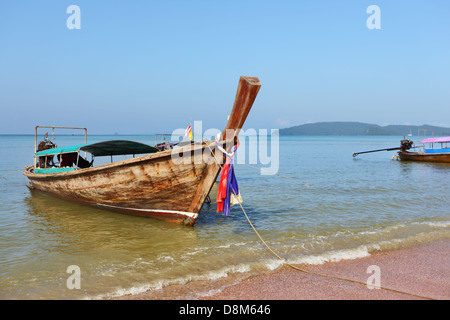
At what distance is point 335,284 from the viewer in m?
5.11

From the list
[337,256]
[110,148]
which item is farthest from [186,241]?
[110,148]

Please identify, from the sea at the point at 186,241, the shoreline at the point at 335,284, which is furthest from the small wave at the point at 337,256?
the shoreline at the point at 335,284

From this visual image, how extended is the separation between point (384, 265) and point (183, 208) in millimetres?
4757

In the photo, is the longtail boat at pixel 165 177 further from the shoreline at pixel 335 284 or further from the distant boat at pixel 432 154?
the distant boat at pixel 432 154

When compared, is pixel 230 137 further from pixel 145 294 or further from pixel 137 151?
pixel 137 151

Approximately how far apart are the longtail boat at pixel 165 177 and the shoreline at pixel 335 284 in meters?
2.84

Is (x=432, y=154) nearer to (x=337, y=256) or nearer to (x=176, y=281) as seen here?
(x=337, y=256)

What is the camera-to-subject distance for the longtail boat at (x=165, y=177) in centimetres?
705

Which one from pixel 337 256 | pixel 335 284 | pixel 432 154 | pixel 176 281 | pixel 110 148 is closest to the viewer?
pixel 335 284

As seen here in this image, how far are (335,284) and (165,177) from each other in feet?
14.8

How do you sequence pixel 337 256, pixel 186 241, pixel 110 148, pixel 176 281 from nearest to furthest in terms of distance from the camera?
pixel 176 281 → pixel 337 256 → pixel 186 241 → pixel 110 148

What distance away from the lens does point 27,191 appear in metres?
14.9

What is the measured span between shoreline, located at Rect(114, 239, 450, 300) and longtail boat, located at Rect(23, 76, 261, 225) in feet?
9.31
